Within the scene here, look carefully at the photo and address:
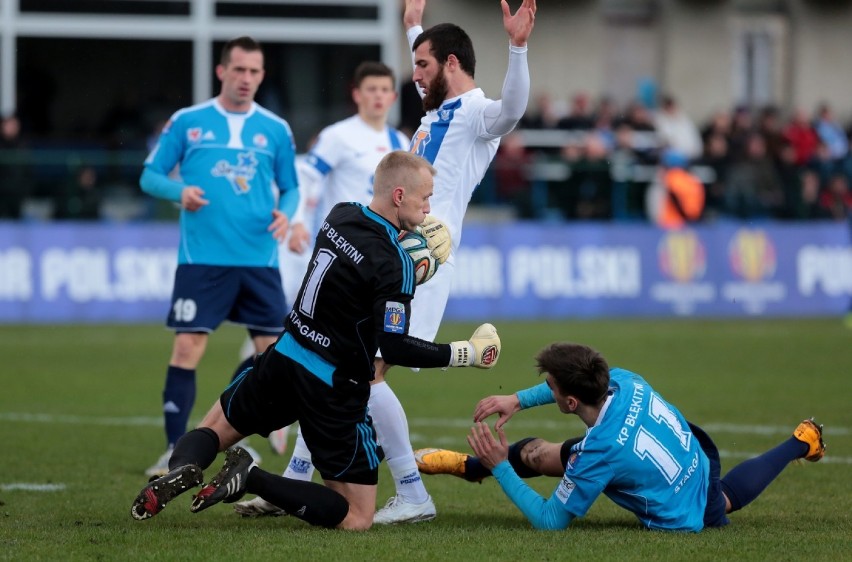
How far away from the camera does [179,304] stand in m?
8.65

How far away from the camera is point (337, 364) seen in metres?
6.32

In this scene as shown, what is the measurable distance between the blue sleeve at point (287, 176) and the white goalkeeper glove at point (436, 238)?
2.58 metres

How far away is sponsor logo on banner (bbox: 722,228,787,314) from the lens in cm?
2073

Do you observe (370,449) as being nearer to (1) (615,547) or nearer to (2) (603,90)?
(1) (615,547)

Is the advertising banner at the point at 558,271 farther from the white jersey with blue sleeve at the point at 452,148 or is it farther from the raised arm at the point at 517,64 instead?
the raised arm at the point at 517,64

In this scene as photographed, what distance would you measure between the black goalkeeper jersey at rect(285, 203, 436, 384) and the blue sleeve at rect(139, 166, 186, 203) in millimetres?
2392

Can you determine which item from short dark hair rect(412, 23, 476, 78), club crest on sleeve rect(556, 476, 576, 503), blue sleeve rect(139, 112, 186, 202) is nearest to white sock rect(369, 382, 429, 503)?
club crest on sleeve rect(556, 476, 576, 503)

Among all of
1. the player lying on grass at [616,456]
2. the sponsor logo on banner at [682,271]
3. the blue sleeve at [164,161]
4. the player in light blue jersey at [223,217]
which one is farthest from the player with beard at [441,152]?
the sponsor logo on banner at [682,271]

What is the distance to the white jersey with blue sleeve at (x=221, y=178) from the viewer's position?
875 centimetres

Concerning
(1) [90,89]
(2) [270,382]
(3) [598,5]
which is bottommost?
(2) [270,382]

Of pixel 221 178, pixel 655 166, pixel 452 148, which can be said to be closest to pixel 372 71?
pixel 221 178

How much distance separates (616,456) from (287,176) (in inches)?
139

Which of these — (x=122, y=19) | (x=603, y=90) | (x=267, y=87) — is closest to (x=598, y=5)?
(x=603, y=90)

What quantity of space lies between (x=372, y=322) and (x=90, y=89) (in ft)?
62.0
